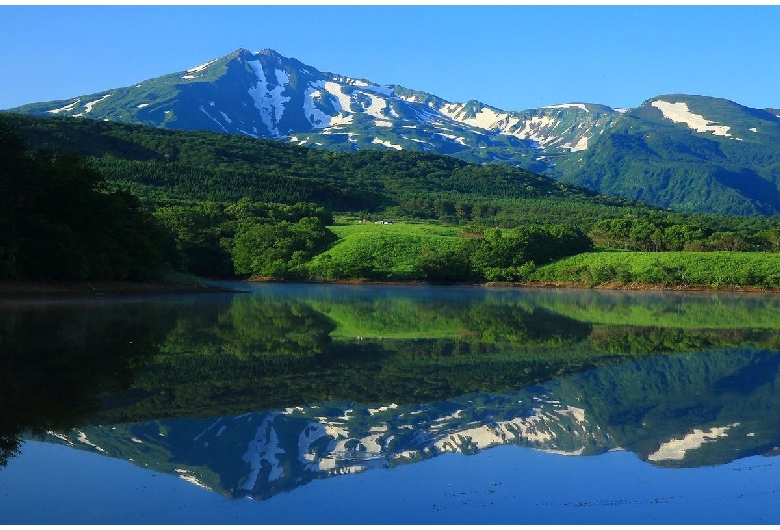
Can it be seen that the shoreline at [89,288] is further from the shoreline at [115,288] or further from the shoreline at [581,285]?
the shoreline at [581,285]

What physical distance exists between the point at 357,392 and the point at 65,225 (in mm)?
33182

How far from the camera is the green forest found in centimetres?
4475

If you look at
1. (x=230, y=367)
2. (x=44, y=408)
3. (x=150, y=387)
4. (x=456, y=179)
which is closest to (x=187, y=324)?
(x=230, y=367)

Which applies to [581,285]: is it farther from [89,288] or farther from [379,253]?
[89,288]

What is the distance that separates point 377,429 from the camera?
43.1 feet

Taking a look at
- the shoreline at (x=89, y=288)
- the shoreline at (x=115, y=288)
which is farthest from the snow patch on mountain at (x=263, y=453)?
the shoreline at (x=89, y=288)

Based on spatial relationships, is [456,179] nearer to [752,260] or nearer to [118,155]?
[118,155]

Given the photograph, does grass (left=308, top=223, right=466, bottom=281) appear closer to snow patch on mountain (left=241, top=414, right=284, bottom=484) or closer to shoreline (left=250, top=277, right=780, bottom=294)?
shoreline (left=250, top=277, right=780, bottom=294)

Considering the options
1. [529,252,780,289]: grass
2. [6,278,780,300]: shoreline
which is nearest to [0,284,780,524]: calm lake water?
[6,278,780,300]: shoreline

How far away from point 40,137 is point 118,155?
46.0ft

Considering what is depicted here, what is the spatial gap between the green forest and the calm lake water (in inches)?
776

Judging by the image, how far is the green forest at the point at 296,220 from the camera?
1762 inches

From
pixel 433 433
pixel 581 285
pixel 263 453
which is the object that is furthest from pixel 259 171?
pixel 263 453

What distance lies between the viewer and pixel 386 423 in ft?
44.5
